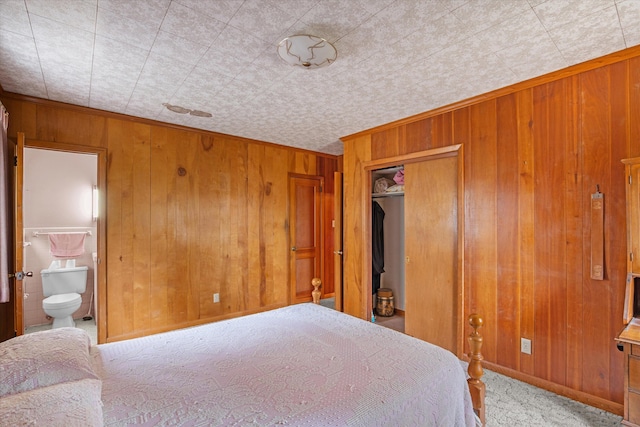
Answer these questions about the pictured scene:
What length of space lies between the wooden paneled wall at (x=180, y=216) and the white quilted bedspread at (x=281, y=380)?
1744 millimetres

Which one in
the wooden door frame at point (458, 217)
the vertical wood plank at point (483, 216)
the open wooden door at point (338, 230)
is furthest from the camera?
the open wooden door at point (338, 230)

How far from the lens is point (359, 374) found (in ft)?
4.72

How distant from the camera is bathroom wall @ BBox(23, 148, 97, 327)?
154 inches

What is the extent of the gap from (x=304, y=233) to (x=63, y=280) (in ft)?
10.4

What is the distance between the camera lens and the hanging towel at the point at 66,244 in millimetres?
4016

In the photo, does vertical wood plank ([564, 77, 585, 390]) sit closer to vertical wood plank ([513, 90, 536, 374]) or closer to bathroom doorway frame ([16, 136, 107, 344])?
vertical wood plank ([513, 90, 536, 374])

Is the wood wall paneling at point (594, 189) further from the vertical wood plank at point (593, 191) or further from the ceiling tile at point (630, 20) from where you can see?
the ceiling tile at point (630, 20)

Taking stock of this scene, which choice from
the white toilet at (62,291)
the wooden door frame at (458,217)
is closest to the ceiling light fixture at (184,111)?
the wooden door frame at (458,217)

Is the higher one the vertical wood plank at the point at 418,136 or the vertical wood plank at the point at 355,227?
the vertical wood plank at the point at 418,136

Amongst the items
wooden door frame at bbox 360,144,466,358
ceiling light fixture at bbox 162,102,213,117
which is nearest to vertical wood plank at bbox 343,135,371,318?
wooden door frame at bbox 360,144,466,358

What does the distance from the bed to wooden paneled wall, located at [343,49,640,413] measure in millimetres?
1222

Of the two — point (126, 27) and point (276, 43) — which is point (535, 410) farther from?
point (126, 27)

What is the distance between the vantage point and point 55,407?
0.97 m

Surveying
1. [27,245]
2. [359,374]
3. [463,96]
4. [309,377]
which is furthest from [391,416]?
[27,245]
